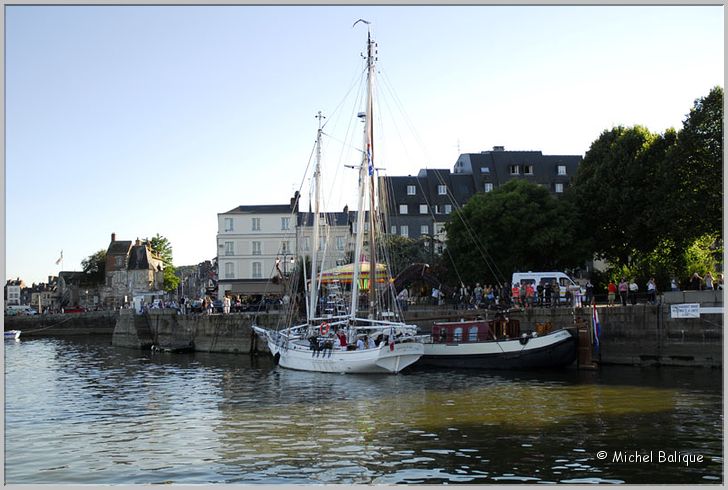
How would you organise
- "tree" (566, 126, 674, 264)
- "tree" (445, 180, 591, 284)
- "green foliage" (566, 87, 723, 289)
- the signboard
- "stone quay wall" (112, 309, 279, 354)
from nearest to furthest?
1. the signboard
2. "green foliage" (566, 87, 723, 289)
3. "tree" (566, 126, 674, 264)
4. "stone quay wall" (112, 309, 279, 354)
5. "tree" (445, 180, 591, 284)

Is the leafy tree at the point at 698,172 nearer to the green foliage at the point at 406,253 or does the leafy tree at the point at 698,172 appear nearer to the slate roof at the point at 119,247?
the green foliage at the point at 406,253

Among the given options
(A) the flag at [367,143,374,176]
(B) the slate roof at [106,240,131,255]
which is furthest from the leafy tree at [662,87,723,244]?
(B) the slate roof at [106,240,131,255]

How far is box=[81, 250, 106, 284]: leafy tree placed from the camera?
459 ft

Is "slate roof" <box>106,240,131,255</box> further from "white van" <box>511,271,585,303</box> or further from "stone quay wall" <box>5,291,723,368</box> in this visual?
"white van" <box>511,271,585,303</box>

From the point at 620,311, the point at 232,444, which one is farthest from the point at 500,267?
the point at 232,444

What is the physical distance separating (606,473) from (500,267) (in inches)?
1685

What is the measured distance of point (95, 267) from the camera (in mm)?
143000

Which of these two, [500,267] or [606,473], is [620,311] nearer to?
[500,267]

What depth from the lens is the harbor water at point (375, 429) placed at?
1866 centimetres

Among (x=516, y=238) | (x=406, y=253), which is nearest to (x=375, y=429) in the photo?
(x=516, y=238)

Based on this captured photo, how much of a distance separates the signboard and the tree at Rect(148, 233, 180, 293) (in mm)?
107953

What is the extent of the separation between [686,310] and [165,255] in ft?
386

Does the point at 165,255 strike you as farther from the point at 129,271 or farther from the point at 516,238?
the point at 516,238

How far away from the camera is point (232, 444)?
22203mm
